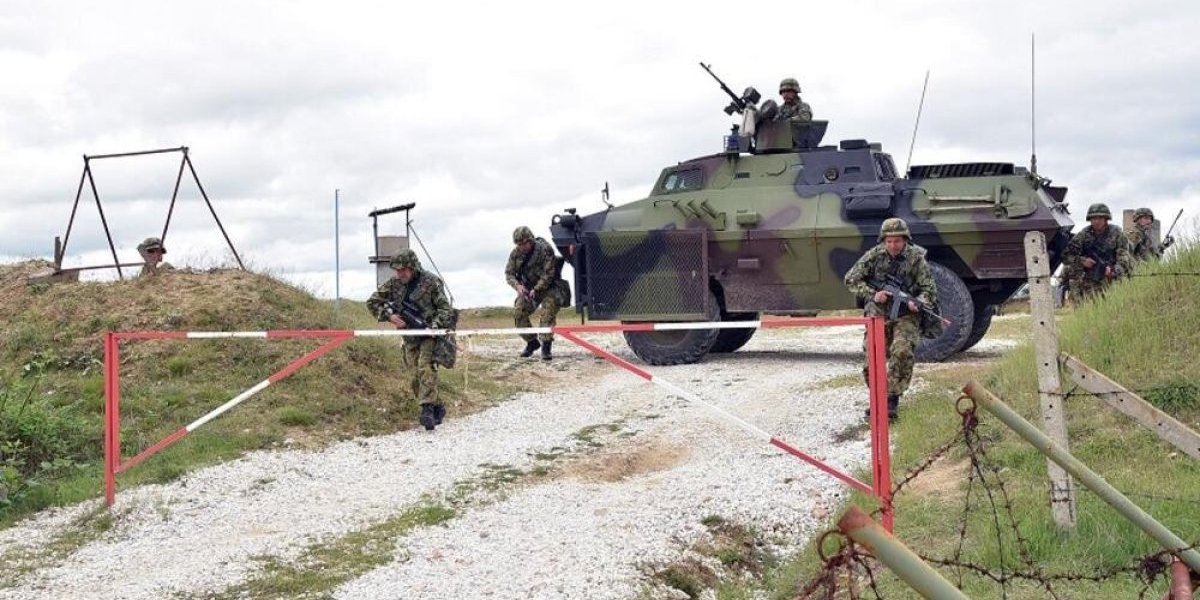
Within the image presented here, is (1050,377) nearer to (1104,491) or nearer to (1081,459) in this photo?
(1081,459)

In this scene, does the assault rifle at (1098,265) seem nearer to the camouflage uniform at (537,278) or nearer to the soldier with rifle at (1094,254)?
the soldier with rifle at (1094,254)

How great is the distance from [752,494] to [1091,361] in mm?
2900

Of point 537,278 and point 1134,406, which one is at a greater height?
point 537,278

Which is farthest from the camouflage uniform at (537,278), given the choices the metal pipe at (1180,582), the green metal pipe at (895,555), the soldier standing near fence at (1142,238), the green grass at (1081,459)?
the green metal pipe at (895,555)

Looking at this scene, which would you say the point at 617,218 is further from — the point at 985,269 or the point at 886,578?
the point at 886,578

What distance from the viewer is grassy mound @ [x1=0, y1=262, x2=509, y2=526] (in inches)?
403

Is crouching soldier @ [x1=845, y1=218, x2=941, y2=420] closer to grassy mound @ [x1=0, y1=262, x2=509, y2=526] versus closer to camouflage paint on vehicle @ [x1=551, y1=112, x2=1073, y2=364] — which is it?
camouflage paint on vehicle @ [x1=551, y1=112, x2=1073, y2=364]

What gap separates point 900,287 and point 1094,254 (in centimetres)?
529

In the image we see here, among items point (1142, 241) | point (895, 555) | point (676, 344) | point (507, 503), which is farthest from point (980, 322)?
point (895, 555)

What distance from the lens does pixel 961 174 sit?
15.1 metres

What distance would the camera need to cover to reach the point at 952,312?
1446cm

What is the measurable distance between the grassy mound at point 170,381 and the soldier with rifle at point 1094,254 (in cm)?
663

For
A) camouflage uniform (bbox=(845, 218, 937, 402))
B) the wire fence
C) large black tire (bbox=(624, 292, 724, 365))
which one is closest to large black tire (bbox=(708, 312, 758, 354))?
large black tire (bbox=(624, 292, 724, 365))

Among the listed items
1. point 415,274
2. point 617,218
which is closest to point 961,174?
point 617,218
